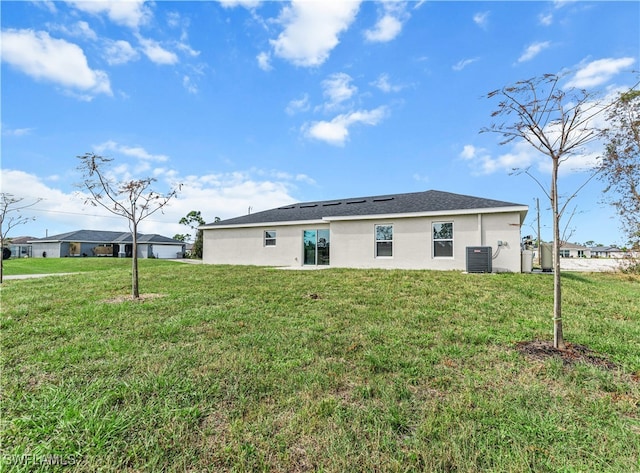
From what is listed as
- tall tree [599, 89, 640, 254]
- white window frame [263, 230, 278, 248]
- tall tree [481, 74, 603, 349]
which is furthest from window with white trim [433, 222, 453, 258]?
tall tree [599, 89, 640, 254]

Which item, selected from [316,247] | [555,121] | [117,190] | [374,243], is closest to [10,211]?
[117,190]

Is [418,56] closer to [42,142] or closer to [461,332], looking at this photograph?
[461,332]

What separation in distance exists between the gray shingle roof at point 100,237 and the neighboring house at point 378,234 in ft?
90.5

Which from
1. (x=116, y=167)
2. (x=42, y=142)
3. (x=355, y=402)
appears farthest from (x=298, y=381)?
(x=42, y=142)

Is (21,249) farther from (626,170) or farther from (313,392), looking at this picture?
(626,170)

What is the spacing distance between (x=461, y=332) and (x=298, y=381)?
280 centimetres

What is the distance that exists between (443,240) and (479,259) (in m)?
1.75

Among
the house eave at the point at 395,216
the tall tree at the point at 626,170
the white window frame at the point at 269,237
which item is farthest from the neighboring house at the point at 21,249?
the tall tree at the point at 626,170

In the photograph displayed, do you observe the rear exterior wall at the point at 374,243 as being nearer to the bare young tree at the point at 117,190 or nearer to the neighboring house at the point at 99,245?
the bare young tree at the point at 117,190

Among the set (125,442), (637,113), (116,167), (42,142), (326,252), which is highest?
(637,113)

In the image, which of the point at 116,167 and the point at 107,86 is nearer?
the point at 116,167

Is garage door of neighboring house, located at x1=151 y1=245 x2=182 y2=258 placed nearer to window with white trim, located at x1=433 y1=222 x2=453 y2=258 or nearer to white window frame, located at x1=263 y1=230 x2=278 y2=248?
white window frame, located at x1=263 y1=230 x2=278 y2=248

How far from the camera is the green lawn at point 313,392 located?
6.26ft

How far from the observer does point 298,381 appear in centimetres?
287
